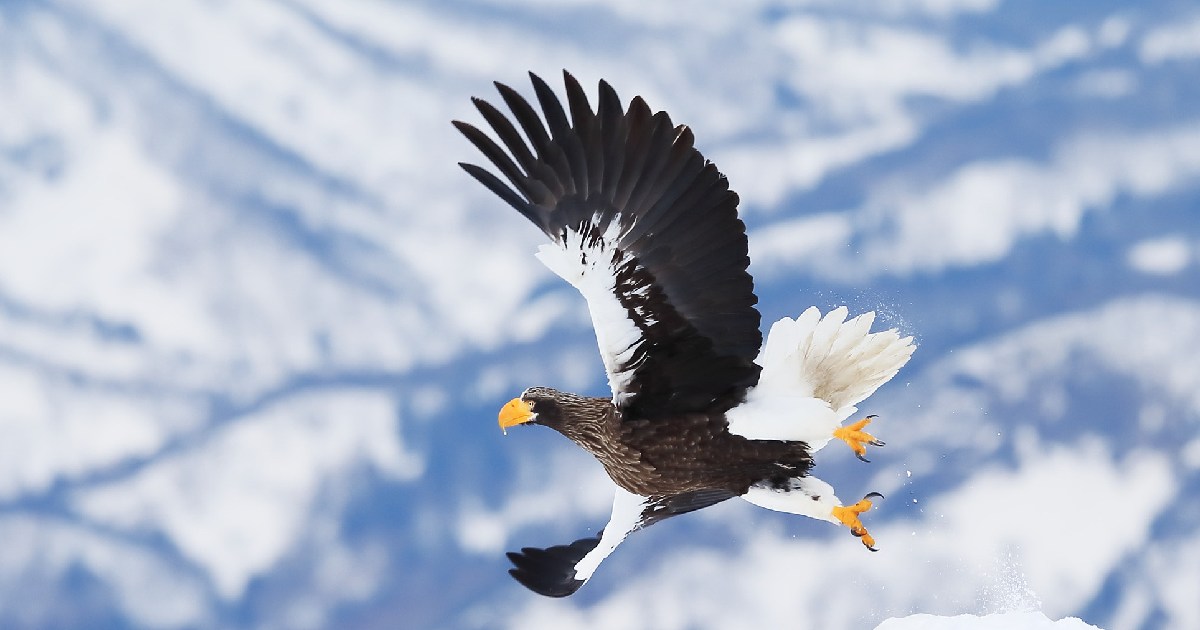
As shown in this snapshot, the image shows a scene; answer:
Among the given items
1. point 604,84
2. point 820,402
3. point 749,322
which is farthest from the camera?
point 820,402

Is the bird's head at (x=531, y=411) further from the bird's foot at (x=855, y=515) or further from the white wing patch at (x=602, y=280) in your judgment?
the bird's foot at (x=855, y=515)

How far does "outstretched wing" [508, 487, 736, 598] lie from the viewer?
792 cm

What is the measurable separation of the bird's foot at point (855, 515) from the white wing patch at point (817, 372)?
39cm

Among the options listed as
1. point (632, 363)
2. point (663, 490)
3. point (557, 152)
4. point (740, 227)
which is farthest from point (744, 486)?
point (557, 152)

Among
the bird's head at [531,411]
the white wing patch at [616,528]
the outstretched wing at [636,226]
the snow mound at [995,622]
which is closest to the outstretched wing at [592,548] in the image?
the white wing patch at [616,528]

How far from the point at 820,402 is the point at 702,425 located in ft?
2.28

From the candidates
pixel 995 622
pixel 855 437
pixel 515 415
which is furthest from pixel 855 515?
pixel 995 622

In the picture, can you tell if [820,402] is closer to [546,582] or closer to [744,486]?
[744,486]

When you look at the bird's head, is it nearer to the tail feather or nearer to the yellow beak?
the yellow beak

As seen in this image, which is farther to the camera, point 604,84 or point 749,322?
point 749,322

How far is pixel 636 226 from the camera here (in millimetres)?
6523

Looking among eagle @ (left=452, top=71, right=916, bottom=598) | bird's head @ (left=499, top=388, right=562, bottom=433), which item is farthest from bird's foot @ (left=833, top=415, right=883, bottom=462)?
bird's head @ (left=499, top=388, right=562, bottom=433)

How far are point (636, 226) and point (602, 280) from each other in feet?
1.16

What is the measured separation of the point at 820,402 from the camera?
285 inches
